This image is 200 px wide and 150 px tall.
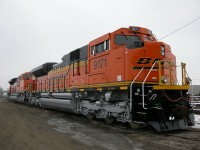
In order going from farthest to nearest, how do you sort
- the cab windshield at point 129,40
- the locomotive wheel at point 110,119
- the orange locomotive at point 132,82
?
the locomotive wheel at point 110,119
the cab windshield at point 129,40
the orange locomotive at point 132,82

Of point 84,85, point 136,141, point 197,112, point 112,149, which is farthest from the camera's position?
point 197,112

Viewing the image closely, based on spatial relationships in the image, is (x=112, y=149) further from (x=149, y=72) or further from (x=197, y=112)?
(x=197, y=112)

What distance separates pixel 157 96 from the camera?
832 cm

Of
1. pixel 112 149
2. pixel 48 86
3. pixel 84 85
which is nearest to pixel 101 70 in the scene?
pixel 84 85

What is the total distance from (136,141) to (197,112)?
9.06 metres

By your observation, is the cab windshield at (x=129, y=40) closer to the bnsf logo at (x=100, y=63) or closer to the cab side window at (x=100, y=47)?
the cab side window at (x=100, y=47)

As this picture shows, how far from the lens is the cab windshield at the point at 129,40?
32.7ft

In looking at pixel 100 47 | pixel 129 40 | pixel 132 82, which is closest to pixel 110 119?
pixel 132 82

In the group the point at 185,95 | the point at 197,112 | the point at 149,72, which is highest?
the point at 149,72

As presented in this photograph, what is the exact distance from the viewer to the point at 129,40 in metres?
10.1

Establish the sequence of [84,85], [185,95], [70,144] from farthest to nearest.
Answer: [84,85]
[185,95]
[70,144]

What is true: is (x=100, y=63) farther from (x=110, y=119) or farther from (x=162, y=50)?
(x=162, y=50)

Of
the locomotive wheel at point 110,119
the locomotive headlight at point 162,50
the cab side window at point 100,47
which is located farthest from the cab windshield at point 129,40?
the locomotive wheel at point 110,119

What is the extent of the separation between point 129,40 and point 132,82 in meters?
2.20
